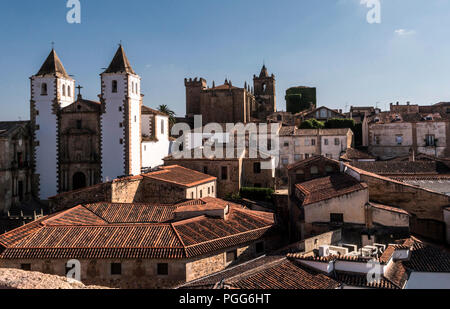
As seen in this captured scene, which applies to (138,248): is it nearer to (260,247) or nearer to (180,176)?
(260,247)

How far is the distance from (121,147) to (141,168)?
3.30m

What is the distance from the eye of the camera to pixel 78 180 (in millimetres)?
35406

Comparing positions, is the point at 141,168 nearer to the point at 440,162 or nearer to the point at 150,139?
the point at 150,139

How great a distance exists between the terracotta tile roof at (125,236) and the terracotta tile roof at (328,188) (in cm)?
306

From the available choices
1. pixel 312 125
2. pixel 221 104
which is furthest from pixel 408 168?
pixel 221 104

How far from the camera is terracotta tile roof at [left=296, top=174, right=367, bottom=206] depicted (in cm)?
2167

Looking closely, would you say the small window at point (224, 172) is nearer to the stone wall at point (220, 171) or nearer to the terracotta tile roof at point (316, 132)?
the stone wall at point (220, 171)

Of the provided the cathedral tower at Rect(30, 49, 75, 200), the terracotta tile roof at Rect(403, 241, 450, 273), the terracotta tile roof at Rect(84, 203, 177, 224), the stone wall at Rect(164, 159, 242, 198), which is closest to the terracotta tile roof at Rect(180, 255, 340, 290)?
the terracotta tile roof at Rect(403, 241, 450, 273)

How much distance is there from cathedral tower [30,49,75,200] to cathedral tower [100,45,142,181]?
469 centimetres

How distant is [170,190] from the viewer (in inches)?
1147

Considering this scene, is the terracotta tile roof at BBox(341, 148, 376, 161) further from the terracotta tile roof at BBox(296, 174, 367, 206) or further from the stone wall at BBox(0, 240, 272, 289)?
the stone wall at BBox(0, 240, 272, 289)

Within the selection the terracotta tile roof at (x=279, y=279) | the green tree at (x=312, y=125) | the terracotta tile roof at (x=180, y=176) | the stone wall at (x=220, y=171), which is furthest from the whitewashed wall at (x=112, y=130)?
the green tree at (x=312, y=125)

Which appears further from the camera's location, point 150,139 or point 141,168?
point 150,139
